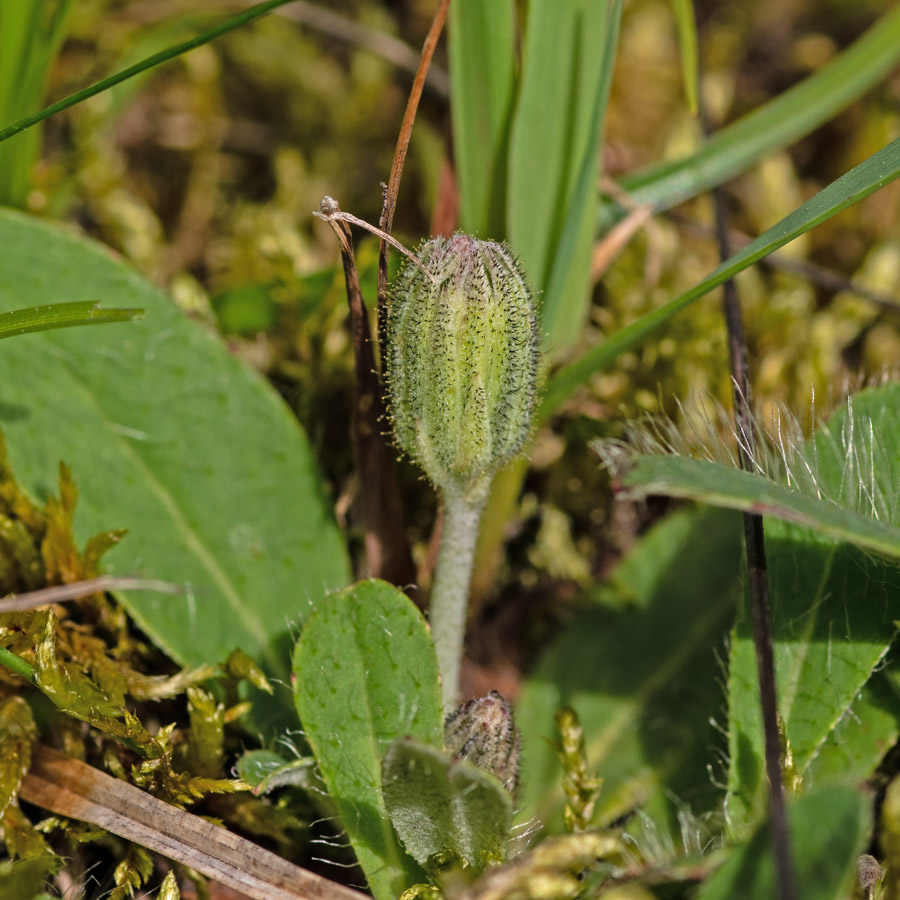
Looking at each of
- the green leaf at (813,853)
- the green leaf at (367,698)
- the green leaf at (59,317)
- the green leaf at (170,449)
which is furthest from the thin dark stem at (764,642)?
the green leaf at (59,317)

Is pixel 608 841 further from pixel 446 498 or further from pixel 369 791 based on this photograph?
pixel 446 498

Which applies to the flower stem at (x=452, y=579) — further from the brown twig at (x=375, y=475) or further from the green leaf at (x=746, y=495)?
the green leaf at (x=746, y=495)

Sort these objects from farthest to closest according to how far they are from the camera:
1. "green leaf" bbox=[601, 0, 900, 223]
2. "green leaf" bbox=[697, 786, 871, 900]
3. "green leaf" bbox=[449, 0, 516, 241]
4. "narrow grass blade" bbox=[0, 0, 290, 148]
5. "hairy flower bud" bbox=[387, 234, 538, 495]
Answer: "green leaf" bbox=[601, 0, 900, 223] → "green leaf" bbox=[449, 0, 516, 241] → "narrow grass blade" bbox=[0, 0, 290, 148] → "hairy flower bud" bbox=[387, 234, 538, 495] → "green leaf" bbox=[697, 786, 871, 900]

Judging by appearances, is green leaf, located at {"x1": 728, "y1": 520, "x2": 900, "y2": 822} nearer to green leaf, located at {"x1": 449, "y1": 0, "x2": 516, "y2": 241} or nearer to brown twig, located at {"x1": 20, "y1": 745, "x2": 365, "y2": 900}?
brown twig, located at {"x1": 20, "y1": 745, "x2": 365, "y2": 900}

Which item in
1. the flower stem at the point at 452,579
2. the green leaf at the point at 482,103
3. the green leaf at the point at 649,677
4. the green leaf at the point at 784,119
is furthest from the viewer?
the green leaf at the point at 784,119

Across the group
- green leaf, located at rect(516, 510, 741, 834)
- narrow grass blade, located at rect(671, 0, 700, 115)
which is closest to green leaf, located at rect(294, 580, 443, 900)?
green leaf, located at rect(516, 510, 741, 834)

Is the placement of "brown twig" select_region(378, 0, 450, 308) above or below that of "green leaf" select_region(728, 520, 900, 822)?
above

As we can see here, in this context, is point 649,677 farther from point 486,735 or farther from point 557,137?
point 557,137
